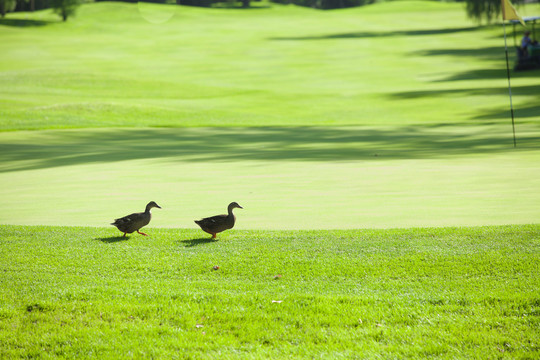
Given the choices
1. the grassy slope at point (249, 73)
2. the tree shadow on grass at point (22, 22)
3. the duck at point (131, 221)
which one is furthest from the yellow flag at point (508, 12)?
the tree shadow on grass at point (22, 22)

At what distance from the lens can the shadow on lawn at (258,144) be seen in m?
19.6

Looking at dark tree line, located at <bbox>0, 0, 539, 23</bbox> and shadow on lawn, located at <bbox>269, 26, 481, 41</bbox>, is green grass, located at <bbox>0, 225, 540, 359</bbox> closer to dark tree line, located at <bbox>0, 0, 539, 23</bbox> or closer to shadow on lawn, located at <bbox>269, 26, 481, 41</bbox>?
shadow on lawn, located at <bbox>269, 26, 481, 41</bbox>

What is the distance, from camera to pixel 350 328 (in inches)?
258

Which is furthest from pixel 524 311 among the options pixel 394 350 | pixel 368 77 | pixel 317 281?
pixel 368 77

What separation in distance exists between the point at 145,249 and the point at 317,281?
2674mm

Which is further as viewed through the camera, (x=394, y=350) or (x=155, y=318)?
(x=155, y=318)

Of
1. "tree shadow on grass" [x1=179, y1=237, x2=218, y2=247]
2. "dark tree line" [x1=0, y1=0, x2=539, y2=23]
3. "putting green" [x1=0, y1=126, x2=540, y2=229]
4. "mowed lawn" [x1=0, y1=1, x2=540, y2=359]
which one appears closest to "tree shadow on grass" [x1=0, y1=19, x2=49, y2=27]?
"dark tree line" [x1=0, y1=0, x2=539, y2=23]

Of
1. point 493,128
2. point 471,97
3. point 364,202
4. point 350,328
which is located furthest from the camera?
point 471,97

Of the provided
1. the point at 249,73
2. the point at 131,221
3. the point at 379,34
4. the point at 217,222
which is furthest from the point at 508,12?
the point at 379,34

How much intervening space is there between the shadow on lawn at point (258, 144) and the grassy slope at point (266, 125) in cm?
8

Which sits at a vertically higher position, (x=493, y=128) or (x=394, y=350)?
(x=394, y=350)

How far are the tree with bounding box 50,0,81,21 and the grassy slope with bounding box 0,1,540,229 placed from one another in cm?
354

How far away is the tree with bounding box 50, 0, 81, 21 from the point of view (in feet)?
267

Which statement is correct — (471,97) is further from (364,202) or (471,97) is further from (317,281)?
(317,281)
